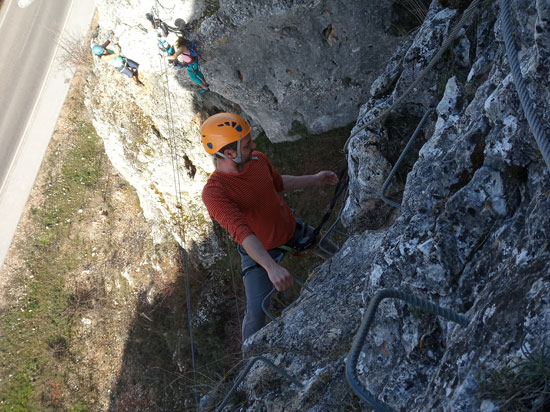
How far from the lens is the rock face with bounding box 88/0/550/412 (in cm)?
185

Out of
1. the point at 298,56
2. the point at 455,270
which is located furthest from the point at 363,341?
the point at 298,56

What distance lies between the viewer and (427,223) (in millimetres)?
2791

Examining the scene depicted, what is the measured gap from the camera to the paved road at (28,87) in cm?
1675

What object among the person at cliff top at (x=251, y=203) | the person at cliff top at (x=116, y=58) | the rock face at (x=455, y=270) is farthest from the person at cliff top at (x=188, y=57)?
the rock face at (x=455, y=270)

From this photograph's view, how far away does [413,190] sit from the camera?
3.10 m

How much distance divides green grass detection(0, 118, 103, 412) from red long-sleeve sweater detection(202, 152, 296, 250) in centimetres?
1199

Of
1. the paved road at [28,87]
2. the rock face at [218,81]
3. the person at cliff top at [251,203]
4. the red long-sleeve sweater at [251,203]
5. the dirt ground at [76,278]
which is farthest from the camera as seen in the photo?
the paved road at [28,87]

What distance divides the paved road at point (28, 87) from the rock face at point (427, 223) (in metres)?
12.3

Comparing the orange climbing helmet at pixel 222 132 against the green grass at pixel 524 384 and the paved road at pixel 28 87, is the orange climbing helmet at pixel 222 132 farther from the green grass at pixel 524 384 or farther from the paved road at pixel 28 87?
the paved road at pixel 28 87

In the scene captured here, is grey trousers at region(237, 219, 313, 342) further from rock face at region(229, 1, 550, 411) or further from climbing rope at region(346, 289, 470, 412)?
climbing rope at region(346, 289, 470, 412)

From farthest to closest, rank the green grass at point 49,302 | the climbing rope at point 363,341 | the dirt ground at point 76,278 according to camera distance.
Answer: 1. the green grass at point 49,302
2. the dirt ground at point 76,278
3. the climbing rope at point 363,341

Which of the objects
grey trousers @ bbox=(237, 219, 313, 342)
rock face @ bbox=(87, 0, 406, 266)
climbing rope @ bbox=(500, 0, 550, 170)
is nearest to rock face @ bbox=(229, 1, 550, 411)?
climbing rope @ bbox=(500, 0, 550, 170)

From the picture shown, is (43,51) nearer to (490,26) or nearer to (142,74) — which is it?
(142,74)

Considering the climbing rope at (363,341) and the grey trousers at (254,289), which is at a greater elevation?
the climbing rope at (363,341)
